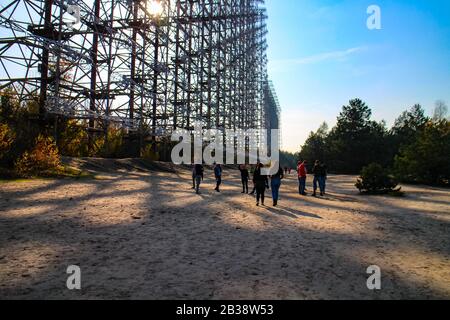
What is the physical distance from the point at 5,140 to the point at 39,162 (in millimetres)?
1391

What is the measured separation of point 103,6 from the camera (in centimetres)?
2139

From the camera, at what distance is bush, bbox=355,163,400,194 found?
1504 centimetres

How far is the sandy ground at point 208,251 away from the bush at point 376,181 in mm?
7242

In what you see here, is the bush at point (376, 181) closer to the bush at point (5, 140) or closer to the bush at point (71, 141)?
the bush at point (5, 140)

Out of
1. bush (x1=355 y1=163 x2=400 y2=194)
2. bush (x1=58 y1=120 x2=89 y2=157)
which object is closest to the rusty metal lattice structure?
bush (x1=58 y1=120 x2=89 y2=157)

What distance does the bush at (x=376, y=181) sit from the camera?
15.0 meters

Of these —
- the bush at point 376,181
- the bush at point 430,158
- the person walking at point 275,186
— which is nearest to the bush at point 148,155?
the person walking at point 275,186

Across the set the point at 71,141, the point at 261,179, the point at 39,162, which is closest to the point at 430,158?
the point at 261,179

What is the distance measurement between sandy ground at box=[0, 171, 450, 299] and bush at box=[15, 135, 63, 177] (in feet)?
11.8

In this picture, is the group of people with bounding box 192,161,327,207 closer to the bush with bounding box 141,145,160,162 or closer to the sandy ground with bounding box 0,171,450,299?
the sandy ground with bounding box 0,171,450,299

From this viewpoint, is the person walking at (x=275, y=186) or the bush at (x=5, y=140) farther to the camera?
the bush at (x=5, y=140)

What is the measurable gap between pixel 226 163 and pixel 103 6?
76.6 feet
